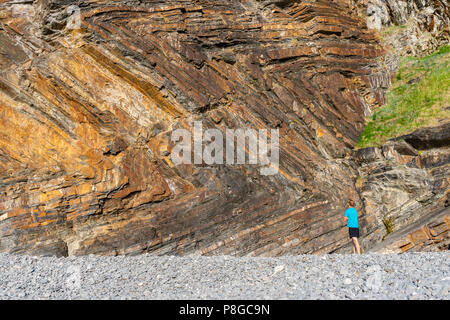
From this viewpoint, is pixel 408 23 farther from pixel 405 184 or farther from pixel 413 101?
pixel 405 184

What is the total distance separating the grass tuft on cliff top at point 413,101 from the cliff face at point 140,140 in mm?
2746

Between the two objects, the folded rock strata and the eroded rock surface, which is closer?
the folded rock strata

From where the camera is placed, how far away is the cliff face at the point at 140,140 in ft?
38.2

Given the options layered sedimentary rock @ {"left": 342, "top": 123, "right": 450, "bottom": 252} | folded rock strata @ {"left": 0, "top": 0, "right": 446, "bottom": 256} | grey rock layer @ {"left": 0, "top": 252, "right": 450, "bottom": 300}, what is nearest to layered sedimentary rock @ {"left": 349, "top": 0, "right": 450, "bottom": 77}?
layered sedimentary rock @ {"left": 342, "top": 123, "right": 450, "bottom": 252}

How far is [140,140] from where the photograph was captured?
12.6 metres

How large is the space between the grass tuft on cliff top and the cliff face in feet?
9.01

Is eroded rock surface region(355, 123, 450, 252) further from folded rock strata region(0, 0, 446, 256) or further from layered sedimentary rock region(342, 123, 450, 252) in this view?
folded rock strata region(0, 0, 446, 256)

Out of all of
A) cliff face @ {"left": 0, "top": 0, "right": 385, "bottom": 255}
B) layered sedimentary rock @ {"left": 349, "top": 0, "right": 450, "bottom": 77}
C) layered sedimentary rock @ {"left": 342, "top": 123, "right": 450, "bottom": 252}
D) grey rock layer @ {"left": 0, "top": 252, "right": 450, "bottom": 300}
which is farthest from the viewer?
Result: layered sedimentary rock @ {"left": 349, "top": 0, "right": 450, "bottom": 77}

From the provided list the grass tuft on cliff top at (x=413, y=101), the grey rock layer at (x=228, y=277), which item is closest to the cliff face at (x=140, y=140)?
the grey rock layer at (x=228, y=277)

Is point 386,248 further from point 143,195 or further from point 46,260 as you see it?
point 46,260

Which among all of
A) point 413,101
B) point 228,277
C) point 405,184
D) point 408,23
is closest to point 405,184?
point 405,184

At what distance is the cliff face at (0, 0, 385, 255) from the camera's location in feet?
38.2

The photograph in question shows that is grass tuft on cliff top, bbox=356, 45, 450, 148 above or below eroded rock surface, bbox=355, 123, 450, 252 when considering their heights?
above
